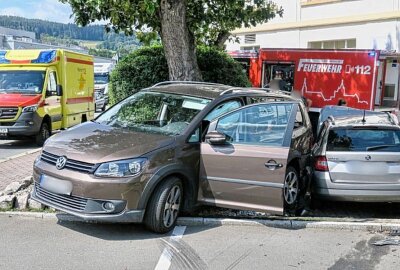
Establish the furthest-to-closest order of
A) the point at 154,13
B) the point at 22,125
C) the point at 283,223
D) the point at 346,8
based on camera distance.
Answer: the point at 346,8 → the point at 22,125 → the point at 154,13 → the point at 283,223

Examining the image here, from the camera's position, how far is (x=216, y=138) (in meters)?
5.69

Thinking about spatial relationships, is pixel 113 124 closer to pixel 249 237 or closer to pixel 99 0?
pixel 249 237

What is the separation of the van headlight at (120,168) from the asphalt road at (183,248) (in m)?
0.76

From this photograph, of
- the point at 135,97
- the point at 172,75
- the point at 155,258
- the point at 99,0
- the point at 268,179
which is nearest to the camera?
the point at 155,258

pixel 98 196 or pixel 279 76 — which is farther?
pixel 279 76

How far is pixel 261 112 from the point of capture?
6219 millimetres

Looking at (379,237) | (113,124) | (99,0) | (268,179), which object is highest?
(99,0)

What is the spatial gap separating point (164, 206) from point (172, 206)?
0.65 ft

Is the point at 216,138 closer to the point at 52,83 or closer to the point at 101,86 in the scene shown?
the point at 52,83

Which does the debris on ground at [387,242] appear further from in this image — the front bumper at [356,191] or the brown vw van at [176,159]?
the brown vw van at [176,159]

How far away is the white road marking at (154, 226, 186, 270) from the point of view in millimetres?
4594

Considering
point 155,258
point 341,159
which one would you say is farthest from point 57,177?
point 341,159

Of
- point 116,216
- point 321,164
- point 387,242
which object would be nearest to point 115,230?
point 116,216

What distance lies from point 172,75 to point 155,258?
576 cm
